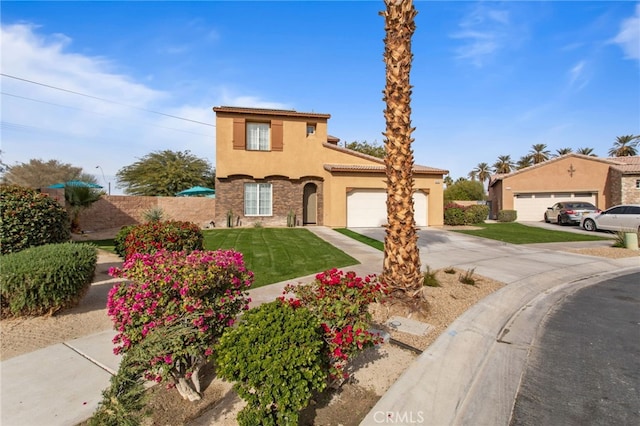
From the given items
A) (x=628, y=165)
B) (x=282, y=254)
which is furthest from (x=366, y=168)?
(x=628, y=165)

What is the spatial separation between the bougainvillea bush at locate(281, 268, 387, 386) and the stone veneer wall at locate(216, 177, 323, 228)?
16633mm

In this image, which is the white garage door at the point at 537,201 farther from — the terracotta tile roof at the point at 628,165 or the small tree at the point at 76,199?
the small tree at the point at 76,199

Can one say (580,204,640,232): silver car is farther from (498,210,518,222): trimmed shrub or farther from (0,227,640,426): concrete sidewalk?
(0,227,640,426): concrete sidewalk

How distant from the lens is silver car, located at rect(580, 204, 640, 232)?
1697 centimetres

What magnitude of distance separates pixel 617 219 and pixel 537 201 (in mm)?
9823

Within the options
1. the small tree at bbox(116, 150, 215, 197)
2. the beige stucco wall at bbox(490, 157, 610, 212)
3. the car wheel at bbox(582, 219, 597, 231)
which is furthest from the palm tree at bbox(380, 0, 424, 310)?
the small tree at bbox(116, 150, 215, 197)

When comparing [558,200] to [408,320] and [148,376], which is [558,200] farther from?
[148,376]

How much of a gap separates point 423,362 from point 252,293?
371cm

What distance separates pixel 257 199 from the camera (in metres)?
20.1

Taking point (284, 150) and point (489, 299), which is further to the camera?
point (284, 150)

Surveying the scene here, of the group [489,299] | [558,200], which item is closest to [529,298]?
[489,299]

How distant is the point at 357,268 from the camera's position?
8.97 meters

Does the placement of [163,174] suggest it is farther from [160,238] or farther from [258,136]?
[160,238]

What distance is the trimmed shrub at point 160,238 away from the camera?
663 cm
